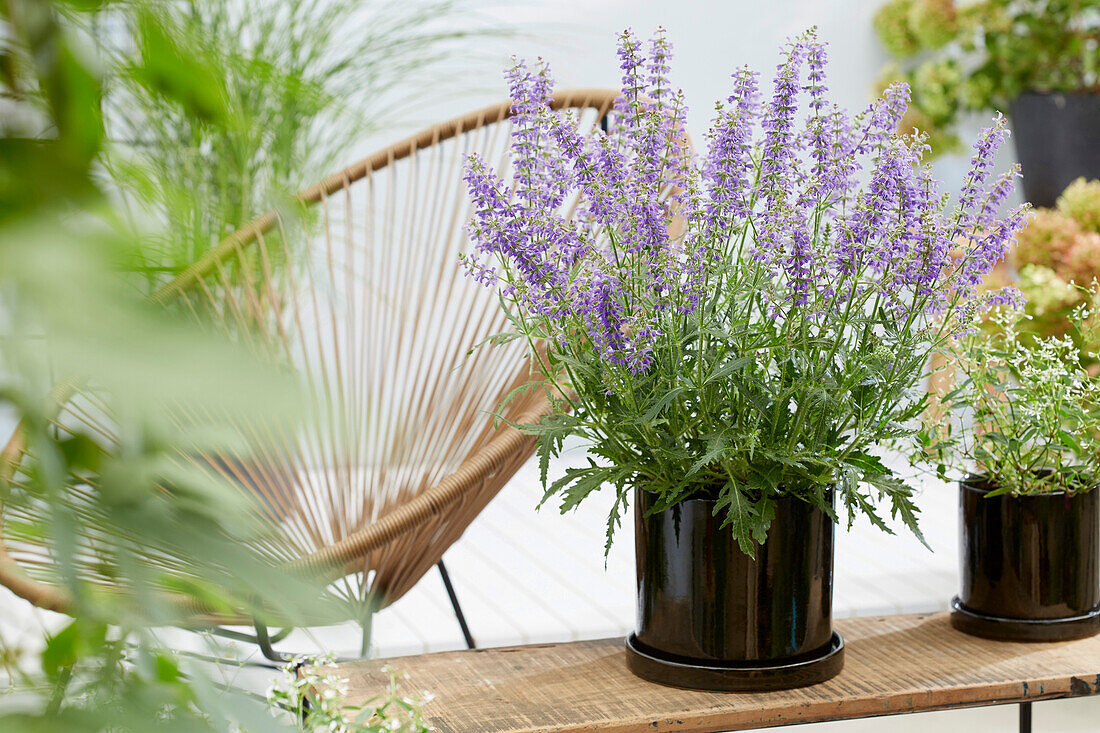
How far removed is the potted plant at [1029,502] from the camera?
920mm

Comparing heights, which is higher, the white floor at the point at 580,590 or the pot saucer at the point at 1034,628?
the pot saucer at the point at 1034,628

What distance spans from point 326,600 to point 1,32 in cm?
7

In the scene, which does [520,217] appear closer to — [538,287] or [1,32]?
[538,287]

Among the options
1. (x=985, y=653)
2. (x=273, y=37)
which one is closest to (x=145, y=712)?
(x=985, y=653)

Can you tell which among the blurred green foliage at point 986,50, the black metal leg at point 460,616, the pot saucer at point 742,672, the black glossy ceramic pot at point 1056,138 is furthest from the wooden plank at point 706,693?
the blurred green foliage at point 986,50

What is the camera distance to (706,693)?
83 centimetres

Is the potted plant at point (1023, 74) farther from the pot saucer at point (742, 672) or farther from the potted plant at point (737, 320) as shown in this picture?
the pot saucer at point (742, 672)

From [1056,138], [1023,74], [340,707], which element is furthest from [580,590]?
[1023,74]

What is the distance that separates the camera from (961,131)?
3684 mm

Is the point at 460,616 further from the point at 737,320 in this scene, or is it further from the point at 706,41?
the point at 706,41

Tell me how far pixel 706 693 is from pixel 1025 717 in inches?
11.4

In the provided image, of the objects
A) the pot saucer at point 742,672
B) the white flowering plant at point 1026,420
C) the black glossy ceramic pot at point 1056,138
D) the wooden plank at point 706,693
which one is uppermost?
the black glossy ceramic pot at point 1056,138

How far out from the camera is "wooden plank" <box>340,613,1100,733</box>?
2.65 feet

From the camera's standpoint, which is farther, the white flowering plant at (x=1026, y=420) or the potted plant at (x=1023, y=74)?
the potted plant at (x=1023, y=74)
